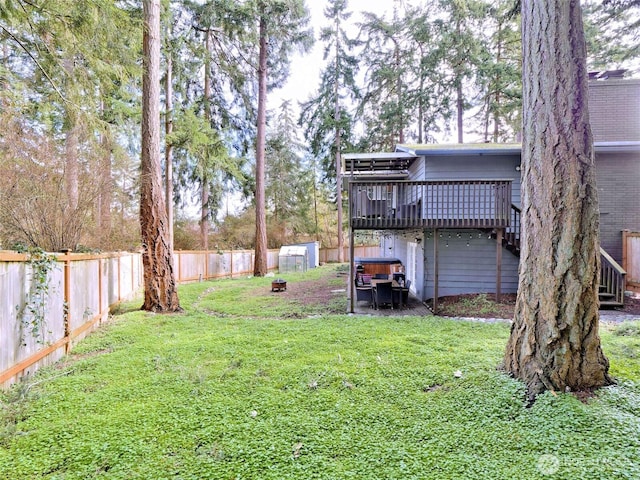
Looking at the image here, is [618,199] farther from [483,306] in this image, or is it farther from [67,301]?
[67,301]

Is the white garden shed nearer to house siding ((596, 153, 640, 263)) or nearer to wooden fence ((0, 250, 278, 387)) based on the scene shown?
wooden fence ((0, 250, 278, 387))

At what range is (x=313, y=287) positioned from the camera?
1291 cm

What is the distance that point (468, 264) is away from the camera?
380 inches

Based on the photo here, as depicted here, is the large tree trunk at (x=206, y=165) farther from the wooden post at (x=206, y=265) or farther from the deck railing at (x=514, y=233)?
the deck railing at (x=514, y=233)

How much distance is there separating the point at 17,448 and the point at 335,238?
105 ft

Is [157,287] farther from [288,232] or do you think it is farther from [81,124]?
[288,232]

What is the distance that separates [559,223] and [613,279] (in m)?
7.09

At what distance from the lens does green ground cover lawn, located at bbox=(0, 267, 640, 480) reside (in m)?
2.36

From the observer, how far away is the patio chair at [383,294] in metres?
8.43

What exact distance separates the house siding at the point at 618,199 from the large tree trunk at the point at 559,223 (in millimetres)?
8716

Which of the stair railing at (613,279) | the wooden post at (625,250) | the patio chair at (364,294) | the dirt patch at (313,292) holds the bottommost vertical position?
the dirt patch at (313,292)

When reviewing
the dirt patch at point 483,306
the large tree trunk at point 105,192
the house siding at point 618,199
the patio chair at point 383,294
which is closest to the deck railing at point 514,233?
the dirt patch at point 483,306

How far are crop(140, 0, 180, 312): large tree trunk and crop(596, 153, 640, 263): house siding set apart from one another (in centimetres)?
1230

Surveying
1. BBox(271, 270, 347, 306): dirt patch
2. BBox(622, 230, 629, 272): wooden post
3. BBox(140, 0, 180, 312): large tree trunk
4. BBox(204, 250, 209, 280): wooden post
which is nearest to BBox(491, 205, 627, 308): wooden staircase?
BBox(622, 230, 629, 272): wooden post
